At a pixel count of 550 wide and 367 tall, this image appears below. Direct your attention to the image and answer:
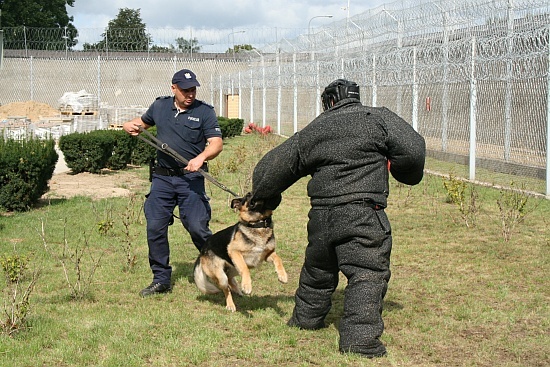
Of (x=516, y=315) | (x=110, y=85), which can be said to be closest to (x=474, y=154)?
(x=516, y=315)

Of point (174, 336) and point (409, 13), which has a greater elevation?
point (409, 13)

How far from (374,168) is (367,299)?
80cm

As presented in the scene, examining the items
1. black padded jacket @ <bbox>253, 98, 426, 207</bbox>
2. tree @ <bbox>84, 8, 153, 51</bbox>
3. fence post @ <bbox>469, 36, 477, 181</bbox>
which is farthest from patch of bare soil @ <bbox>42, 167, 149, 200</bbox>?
tree @ <bbox>84, 8, 153, 51</bbox>

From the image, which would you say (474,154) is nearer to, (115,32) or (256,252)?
(256,252)

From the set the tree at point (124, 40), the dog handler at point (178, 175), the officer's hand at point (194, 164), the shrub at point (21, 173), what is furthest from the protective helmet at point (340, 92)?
the tree at point (124, 40)

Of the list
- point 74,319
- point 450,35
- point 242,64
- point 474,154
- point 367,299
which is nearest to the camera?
point 367,299

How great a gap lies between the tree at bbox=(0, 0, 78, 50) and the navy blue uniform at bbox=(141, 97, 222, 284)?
3416cm

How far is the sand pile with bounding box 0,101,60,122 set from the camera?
34.7m

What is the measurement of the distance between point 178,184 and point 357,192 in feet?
6.64

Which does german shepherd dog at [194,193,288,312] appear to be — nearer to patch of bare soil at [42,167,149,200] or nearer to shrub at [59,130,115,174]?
patch of bare soil at [42,167,149,200]

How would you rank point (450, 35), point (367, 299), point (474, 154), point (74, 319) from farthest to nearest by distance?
point (450, 35), point (474, 154), point (74, 319), point (367, 299)

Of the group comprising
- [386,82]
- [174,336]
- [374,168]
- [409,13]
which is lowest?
[174,336]

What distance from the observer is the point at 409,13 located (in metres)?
19.1

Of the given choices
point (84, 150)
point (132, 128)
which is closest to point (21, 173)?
point (84, 150)
